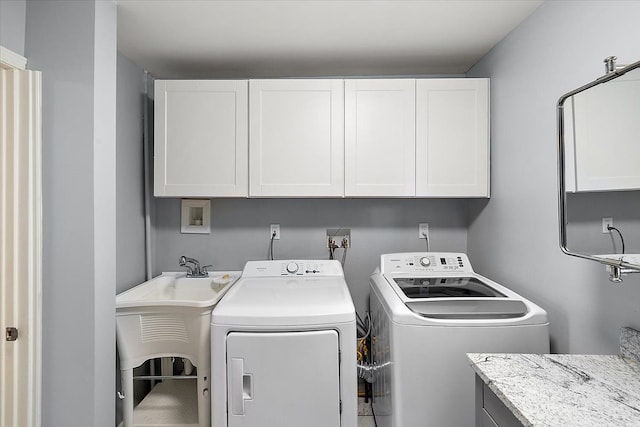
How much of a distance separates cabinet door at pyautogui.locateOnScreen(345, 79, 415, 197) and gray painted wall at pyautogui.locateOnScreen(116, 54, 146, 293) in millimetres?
1417

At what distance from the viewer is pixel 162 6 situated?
1729 millimetres

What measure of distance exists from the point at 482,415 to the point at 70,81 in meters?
2.05

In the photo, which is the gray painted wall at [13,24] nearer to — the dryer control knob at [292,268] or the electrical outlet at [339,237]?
the dryer control knob at [292,268]

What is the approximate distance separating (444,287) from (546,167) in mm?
794

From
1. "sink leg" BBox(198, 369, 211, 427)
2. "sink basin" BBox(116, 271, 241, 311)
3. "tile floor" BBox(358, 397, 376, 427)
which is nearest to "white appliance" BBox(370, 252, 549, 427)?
"tile floor" BBox(358, 397, 376, 427)

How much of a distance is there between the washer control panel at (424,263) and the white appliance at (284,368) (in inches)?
30.1

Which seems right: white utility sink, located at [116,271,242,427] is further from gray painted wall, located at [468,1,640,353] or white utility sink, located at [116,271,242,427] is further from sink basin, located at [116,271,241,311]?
gray painted wall, located at [468,1,640,353]

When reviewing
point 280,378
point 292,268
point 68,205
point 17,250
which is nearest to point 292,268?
point 292,268

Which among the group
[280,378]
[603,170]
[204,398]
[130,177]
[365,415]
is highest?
[130,177]

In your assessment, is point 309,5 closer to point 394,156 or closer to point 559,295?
point 394,156

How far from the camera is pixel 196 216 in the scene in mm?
2691

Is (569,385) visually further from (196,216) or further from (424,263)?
(196,216)

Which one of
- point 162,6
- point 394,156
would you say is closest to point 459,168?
point 394,156

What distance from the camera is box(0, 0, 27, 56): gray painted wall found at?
1.43 m
